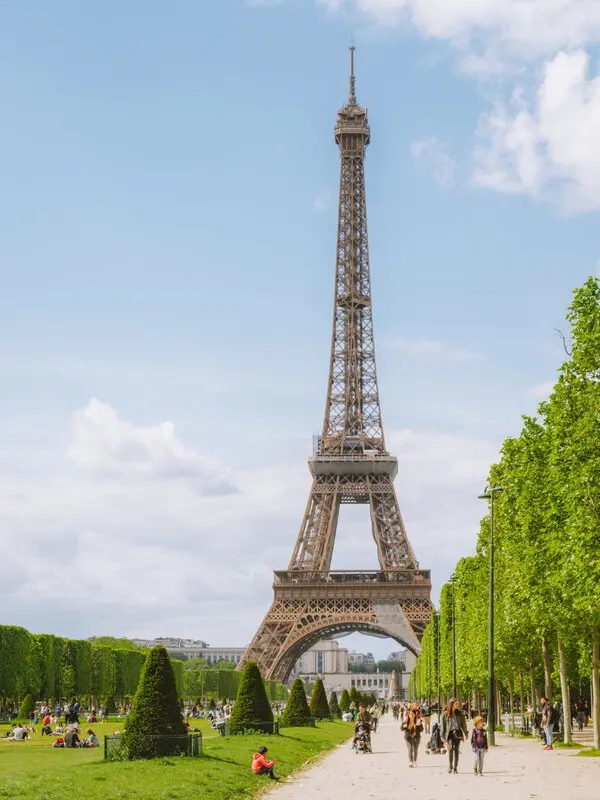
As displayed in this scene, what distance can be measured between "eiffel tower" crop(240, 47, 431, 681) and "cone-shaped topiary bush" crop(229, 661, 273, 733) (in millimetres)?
59290

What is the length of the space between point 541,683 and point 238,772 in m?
60.0

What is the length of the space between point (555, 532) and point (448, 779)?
7.89m

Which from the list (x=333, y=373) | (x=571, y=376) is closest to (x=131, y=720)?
(x=571, y=376)

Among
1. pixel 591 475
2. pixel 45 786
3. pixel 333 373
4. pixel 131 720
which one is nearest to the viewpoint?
pixel 45 786

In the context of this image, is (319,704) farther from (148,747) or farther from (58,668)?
(148,747)

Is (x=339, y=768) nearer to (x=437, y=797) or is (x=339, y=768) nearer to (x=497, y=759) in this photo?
(x=497, y=759)

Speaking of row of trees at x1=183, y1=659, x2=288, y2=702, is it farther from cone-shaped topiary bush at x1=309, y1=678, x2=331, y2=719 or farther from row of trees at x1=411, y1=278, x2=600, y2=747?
row of trees at x1=411, y1=278, x2=600, y2=747

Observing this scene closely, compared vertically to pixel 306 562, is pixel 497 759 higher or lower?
lower

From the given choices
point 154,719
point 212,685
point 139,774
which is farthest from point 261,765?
point 212,685

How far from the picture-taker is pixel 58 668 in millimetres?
87250

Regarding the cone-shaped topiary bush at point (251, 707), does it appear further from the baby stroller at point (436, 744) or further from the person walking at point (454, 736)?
the person walking at point (454, 736)

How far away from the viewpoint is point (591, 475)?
2972 cm

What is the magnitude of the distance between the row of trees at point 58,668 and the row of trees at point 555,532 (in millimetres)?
29551

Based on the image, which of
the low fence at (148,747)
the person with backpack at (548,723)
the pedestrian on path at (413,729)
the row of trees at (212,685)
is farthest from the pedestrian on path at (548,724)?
the row of trees at (212,685)
